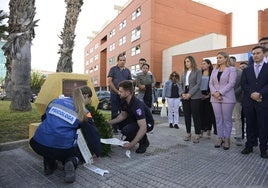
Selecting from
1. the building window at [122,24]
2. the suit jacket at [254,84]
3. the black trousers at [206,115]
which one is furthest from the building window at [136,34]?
the suit jacket at [254,84]

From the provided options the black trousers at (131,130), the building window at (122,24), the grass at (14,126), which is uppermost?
the building window at (122,24)

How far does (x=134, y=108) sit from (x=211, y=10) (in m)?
46.4

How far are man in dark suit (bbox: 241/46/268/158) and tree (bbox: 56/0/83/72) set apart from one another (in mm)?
5855

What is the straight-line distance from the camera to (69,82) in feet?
18.9

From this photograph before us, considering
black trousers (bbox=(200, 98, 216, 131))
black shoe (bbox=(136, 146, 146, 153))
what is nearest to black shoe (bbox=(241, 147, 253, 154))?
black trousers (bbox=(200, 98, 216, 131))

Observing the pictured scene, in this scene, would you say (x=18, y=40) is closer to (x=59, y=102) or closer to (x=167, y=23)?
(x=59, y=102)

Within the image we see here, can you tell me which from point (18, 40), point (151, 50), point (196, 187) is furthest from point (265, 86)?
point (151, 50)

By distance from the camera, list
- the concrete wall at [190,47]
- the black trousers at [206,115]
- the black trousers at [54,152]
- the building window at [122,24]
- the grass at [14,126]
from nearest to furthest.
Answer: the black trousers at [54,152]
the grass at [14,126]
the black trousers at [206,115]
the concrete wall at [190,47]
the building window at [122,24]

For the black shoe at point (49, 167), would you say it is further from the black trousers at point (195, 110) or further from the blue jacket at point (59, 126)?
the black trousers at point (195, 110)

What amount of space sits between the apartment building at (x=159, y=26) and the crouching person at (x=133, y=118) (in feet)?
115

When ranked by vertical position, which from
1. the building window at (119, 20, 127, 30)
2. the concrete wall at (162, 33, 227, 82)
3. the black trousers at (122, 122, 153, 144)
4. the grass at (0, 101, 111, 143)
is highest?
the building window at (119, 20, 127, 30)

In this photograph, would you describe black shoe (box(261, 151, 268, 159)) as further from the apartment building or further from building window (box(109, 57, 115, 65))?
building window (box(109, 57, 115, 65))

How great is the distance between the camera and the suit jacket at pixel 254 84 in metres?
4.74

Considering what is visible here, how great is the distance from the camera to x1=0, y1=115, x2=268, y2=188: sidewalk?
3432mm
